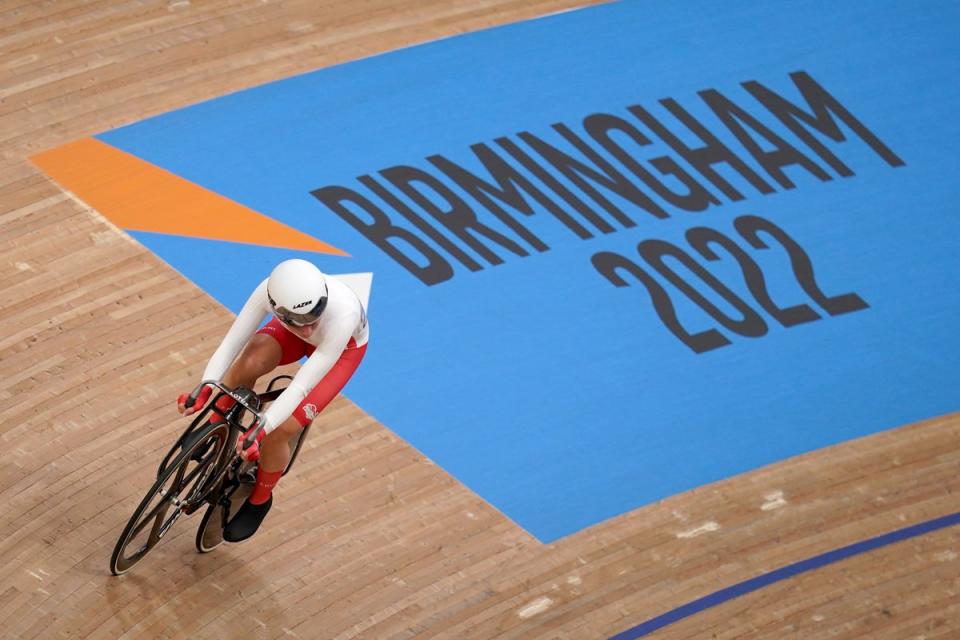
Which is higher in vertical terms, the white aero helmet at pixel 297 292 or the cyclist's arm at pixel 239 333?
the white aero helmet at pixel 297 292

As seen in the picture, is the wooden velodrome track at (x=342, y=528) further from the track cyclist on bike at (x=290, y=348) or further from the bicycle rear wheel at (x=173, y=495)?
the track cyclist on bike at (x=290, y=348)

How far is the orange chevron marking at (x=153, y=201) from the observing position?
609cm

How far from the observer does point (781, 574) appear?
4977 mm

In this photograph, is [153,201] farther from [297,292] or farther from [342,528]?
[297,292]

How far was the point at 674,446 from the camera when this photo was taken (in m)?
5.49

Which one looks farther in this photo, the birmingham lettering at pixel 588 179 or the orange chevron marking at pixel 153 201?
the birmingham lettering at pixel 588 179

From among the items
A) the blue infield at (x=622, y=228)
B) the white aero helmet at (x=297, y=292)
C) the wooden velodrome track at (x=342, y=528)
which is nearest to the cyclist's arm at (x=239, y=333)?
the white aero helmet at (x=297, y=292)

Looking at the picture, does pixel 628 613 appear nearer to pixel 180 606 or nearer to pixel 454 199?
pixel 180 606

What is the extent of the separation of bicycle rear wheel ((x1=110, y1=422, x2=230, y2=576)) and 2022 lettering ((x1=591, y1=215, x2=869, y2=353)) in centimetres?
227

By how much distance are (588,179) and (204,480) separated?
278 centimetres

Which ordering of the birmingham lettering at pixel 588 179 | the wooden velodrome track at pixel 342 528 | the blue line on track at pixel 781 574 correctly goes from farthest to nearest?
the birmingham lettering at pixel 588 179 → the blue line on track at pixel 781 574 → the wooden velodrome track at pixel 342 528

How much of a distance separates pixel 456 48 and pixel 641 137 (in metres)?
1.10

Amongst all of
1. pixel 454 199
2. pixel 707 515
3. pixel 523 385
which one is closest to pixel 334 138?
pixel 454 199

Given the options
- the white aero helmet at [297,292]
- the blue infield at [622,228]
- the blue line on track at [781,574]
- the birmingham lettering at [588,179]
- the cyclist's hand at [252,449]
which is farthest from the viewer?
the birmingham lettering at [588,179]
